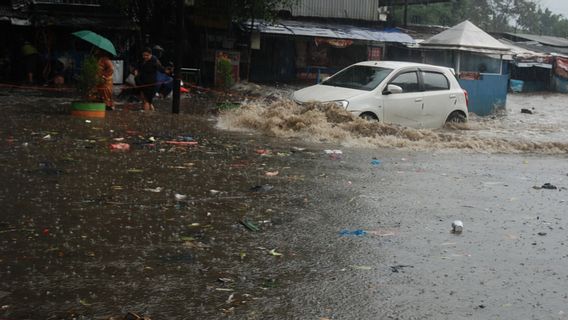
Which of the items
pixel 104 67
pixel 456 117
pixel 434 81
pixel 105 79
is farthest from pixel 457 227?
pixel 104 67

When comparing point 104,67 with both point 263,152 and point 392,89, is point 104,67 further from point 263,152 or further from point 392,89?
point 392,89

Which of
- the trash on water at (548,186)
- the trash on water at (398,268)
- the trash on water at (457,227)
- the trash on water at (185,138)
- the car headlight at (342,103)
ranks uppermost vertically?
the car headlight at (342,103)

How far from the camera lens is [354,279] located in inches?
191

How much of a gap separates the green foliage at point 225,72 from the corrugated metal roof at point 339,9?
7.49 meters

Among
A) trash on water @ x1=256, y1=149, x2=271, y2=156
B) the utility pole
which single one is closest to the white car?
trash on water @ x1=256, y1=149, x2=271, y2=156

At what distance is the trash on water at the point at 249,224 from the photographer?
235 inches

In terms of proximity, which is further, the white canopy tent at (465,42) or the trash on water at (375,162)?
the white canopy tent at (465,42)

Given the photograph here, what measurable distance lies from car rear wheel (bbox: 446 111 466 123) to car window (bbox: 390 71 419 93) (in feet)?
4.29

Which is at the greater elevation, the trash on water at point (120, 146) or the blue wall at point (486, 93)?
the blue wall at point (486, 93)

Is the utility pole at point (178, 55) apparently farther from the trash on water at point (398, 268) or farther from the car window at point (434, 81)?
the trash on water at point (398, 268)

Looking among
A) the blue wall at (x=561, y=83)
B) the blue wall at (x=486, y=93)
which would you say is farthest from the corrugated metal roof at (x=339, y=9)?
the blue wall at (x=561, y=83)

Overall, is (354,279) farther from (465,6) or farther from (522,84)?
(465,6)

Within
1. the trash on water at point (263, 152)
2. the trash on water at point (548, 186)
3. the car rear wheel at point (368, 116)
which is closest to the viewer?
the trash on water at point (548, 186)

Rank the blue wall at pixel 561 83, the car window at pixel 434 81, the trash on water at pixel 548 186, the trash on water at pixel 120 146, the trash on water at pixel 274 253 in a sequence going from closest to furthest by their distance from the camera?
the trash on water at pixel 274 253 < the trash on water at pixel 548 186 < the trash on water at pixel 120 146 < the car window at pixel 434 81 < the blue wall at pixel 561 83
